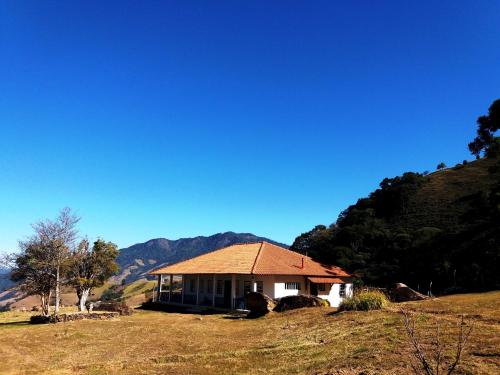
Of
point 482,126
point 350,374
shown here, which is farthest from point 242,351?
point 482,126

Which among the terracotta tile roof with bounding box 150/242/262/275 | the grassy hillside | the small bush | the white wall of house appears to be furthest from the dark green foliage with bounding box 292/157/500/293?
the small bush

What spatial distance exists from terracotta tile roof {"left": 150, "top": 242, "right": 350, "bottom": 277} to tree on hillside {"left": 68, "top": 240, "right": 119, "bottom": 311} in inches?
279

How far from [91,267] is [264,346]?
26.3 meters

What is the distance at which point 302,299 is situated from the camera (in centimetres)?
2661

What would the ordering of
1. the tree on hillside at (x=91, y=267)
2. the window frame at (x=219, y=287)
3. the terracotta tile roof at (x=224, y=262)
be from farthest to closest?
the window frame at (x=219, y=287) → the terracotta tile roof at (x=224, y=262) → the tree on hillside at (x=91, y=267)

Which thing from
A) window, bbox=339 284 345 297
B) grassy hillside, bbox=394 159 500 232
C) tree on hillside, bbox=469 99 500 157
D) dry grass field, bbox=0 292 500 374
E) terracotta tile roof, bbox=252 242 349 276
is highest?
grassy hillside, bbox=394 159 500 232

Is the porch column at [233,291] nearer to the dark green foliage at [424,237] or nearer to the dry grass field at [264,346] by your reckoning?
the dry grass field at [264,346]

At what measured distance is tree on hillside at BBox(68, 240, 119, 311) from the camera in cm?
3547

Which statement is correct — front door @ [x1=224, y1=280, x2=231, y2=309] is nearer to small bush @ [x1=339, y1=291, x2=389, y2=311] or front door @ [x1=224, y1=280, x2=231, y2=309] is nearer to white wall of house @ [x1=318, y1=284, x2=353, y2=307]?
white wall of house @ [x1=318, y1=284, x2=353, y2=307]

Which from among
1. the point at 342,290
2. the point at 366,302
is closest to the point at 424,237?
the point at 342,290

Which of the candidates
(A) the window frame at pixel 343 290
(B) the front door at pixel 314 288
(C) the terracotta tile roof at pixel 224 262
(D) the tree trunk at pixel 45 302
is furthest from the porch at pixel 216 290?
(D) the tree trunk at pixel 45 302

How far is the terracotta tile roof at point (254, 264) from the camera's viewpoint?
37.9 meters

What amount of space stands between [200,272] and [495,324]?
96.4 ft

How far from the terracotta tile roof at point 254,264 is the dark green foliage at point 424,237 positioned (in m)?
7.13
